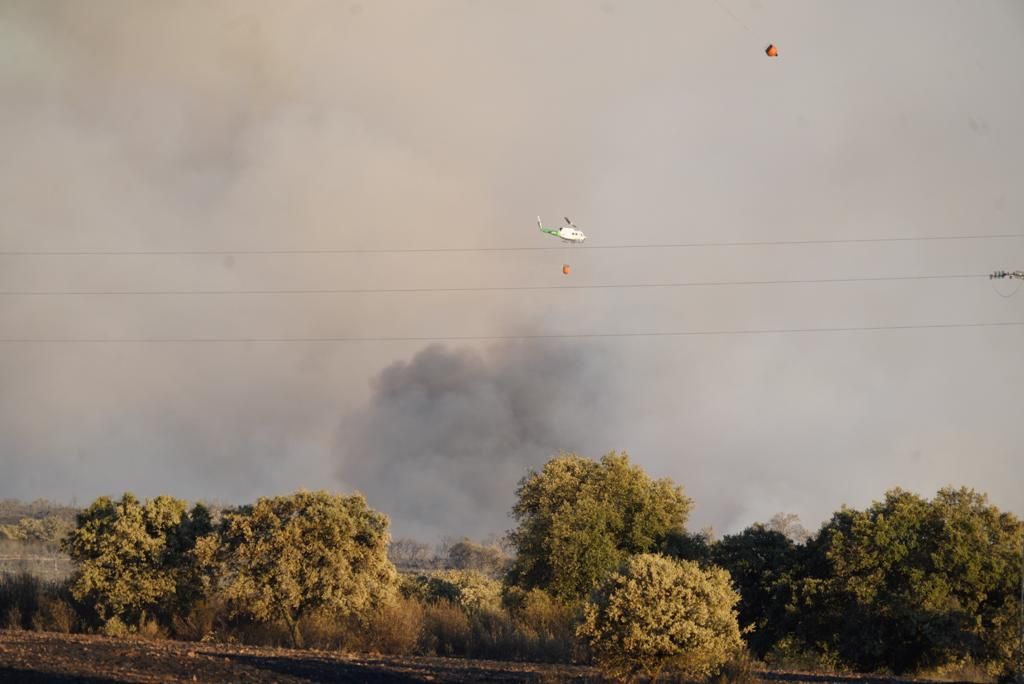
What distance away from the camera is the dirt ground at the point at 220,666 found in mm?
25266

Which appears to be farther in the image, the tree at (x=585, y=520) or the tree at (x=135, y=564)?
the tree at (x=585, y=520)

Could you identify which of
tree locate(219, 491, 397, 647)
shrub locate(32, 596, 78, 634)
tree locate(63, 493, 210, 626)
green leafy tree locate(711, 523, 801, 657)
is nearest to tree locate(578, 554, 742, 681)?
tree locate(219, 491, 397, 647)

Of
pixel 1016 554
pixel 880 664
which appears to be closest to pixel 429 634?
pixel 880 664

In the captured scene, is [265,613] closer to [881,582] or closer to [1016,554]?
[881,582]

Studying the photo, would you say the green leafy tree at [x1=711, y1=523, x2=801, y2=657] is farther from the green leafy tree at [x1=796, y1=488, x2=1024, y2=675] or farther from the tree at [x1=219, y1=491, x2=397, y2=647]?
the tree at [x1=219, y1=491, x2=397, y2=647]

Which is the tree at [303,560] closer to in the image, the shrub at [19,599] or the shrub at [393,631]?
the shrub at [393,631]

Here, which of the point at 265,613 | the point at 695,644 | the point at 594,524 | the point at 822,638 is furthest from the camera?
the point at 594,524

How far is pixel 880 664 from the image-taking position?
42.8 meters

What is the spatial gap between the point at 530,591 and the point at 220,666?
23170mm

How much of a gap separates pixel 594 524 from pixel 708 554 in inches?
208

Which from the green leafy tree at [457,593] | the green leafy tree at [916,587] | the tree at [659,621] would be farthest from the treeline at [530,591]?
the tree at [659,621]

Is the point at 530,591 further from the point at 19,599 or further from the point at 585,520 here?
the point at 19,599

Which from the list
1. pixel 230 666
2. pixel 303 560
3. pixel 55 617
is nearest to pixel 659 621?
pixel 230 666

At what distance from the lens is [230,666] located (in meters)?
27.9
